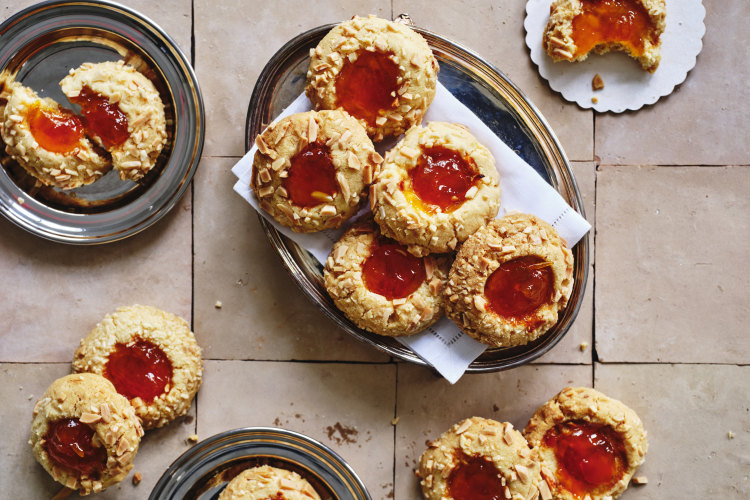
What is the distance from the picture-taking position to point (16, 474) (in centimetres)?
247

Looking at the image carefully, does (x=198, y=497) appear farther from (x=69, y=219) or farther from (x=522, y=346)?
(x=522, y=346)

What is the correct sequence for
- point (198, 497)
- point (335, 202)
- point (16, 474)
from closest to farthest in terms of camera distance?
point (335, 202) → point (198, 497) → point (16, 474)

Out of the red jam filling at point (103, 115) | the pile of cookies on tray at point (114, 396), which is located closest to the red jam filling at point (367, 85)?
the red jam filling at point (103, 115)

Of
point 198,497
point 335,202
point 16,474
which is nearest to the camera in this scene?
point 335,202

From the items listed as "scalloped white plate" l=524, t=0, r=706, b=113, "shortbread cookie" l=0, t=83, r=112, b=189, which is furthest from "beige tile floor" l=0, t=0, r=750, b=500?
"shortbread cookie" l=0, t=83, r=112, b=189

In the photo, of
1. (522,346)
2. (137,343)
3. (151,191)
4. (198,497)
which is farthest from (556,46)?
(198,497)

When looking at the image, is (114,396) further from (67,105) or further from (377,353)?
(67,105)

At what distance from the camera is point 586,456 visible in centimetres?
231

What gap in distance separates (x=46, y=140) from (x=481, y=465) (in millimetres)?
1992

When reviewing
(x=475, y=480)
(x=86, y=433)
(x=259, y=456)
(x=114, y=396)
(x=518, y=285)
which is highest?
(x=518, y=285)

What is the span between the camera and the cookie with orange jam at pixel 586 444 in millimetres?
2301

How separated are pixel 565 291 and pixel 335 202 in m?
0.84

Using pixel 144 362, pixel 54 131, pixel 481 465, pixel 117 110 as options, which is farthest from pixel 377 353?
pixel 54 131

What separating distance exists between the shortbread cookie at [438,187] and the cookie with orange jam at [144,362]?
0.95 metres
